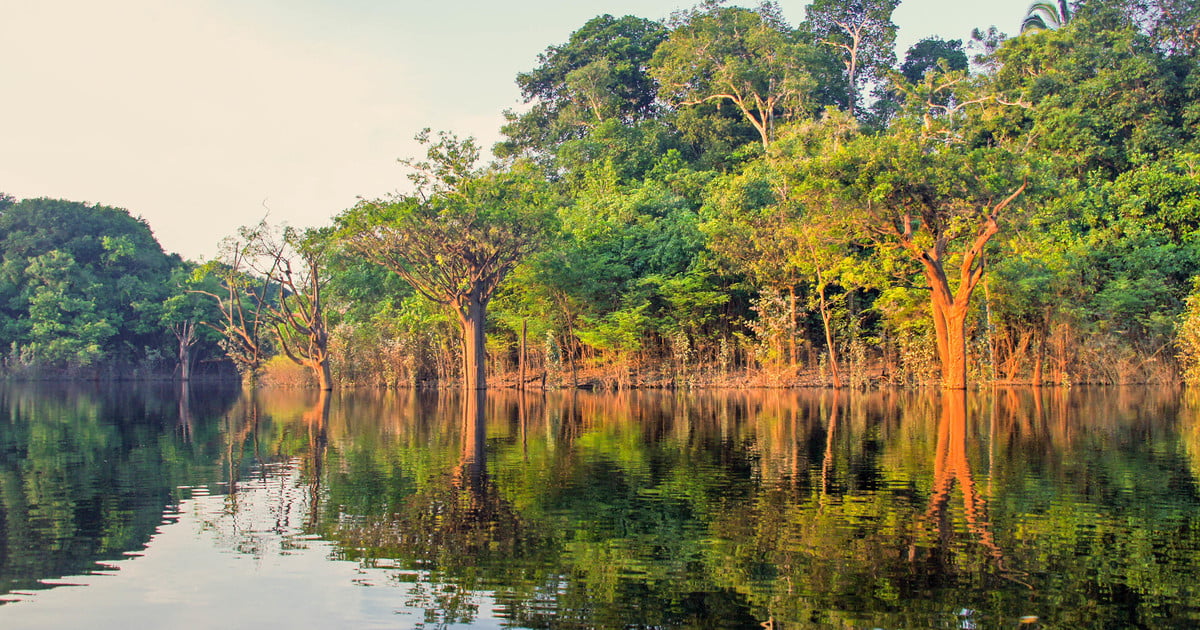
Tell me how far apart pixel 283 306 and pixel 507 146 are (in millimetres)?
24986

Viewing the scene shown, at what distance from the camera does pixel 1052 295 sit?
33125 mm

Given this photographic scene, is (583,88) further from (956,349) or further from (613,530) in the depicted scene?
(613,530)

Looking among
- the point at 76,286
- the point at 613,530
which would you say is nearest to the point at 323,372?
A: the point at 76,286

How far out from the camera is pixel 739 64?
171 ft

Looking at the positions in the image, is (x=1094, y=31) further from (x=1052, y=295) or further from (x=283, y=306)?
(x=283, y=306)

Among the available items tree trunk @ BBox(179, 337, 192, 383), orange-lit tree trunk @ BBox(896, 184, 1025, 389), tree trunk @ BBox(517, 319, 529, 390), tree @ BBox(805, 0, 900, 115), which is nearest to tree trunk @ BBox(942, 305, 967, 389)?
orange-lit tree trunk @ BBox(896, 184, 1025, 389)

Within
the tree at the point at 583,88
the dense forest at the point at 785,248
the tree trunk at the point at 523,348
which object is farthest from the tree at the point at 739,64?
the tree trunk at the point at 523,348

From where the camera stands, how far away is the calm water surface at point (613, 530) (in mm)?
6109

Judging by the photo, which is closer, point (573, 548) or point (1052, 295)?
point (573, 548)

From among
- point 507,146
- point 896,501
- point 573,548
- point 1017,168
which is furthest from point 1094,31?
point 573,548

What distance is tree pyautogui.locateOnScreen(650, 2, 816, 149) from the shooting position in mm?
52000

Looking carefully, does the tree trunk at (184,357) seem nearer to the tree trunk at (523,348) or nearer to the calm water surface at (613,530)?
the tree trunk at (523,348)

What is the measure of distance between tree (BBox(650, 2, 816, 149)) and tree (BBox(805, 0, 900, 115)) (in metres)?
4.07

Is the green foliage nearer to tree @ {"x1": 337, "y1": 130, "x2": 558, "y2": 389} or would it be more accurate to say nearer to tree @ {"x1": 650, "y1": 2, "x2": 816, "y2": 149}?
tree @ {"x1": 337, "y1": 130, "x2": 558, "y2": 389}
